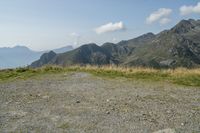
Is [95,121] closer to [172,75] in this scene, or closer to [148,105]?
[148,105]

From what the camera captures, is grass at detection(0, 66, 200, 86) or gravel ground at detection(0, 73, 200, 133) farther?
grass at detection(0, 66, 200, 86)

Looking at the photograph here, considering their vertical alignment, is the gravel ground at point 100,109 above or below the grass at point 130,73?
below

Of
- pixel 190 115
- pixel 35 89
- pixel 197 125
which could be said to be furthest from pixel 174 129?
pixel 35 89

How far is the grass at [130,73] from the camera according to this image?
753 inches

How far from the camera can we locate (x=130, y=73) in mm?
21906

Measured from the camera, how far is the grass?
1912 cm

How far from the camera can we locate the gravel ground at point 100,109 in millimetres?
8492

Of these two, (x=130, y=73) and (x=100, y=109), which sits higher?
(x=130, y=73)

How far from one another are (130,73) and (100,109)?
11.7m

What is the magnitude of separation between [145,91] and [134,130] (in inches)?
248

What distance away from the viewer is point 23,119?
938 centimetres

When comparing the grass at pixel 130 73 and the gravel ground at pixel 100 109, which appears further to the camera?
the grass at pixel 130 73

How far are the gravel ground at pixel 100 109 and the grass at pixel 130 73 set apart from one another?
137 inches

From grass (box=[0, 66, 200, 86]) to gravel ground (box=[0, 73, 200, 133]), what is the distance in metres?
3.48
